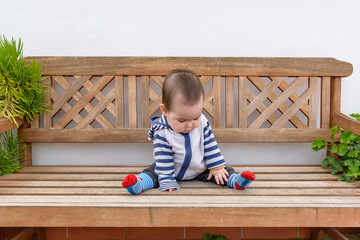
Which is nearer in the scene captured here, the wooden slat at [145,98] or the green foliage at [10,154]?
the green foliage at [10,154]

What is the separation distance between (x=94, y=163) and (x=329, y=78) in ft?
5.50

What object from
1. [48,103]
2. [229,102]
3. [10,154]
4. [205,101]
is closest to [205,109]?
[205,101]

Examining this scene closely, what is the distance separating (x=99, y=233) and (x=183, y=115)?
A: 1.14 m

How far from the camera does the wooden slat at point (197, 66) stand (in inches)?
67.4

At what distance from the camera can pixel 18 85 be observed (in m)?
1.60

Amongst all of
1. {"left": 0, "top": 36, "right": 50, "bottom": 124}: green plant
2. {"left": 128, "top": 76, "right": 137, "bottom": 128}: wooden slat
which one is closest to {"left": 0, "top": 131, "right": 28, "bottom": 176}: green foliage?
{"left": 0, "top": 36, "right": 50, "bottom": 124}: green plant

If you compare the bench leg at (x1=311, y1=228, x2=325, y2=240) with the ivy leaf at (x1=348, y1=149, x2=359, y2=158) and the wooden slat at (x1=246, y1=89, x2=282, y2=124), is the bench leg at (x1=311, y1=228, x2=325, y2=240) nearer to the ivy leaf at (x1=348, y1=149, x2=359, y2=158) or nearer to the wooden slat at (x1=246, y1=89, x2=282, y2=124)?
the ivy leaf at (x1=348, y1=149, x2=359, y2=158)

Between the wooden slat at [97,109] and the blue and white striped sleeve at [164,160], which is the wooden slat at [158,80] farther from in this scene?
the blue and white striped sleeve at [164,160]

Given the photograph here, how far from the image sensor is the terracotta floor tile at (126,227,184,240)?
1849mm

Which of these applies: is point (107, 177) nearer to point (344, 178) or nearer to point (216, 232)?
point (216, 232)

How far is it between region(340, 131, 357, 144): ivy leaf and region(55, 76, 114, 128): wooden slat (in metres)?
1.44

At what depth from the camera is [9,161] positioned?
165 centimetres
